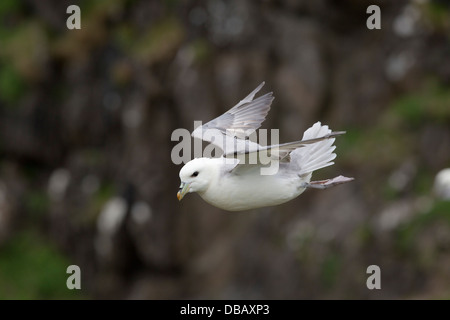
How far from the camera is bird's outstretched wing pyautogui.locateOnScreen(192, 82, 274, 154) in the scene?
17.5ft

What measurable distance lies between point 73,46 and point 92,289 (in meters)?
3.70

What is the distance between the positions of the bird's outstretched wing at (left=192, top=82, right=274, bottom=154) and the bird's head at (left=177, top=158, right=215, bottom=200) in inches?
10.5

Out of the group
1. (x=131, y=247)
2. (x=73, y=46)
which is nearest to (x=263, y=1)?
(x=73, y=46)

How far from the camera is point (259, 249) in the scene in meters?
11.2

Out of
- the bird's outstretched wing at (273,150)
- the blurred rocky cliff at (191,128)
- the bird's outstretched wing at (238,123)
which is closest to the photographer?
the bird's outstretched wing at (273,150)

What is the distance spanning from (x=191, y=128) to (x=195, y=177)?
703 centimetres

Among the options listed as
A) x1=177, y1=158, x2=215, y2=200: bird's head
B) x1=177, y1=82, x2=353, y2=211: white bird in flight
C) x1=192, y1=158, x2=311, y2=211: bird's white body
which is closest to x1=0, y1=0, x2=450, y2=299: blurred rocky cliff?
x1=177, y1=82, x2=353, y2=211: white bird in flight

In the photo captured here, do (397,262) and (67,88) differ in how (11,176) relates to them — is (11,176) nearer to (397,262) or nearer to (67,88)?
(67,88)

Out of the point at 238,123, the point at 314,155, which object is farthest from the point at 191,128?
the point at 314,155

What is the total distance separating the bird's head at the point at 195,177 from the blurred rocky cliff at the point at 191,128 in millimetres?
5171

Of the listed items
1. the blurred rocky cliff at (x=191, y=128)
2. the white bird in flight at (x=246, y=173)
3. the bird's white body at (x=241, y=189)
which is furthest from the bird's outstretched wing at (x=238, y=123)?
the blurred rocky cliff at (x=191, y=128)

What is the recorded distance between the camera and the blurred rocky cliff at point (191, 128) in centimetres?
1033

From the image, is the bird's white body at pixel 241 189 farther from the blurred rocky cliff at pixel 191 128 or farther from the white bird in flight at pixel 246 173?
the blurred rocky cliff at pixel 191 128

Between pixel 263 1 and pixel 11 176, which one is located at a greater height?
pixel 263 1
